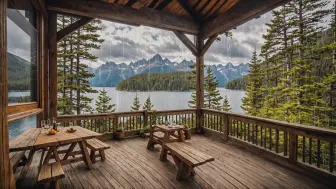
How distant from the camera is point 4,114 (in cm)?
151

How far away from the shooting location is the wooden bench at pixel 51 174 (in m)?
1.93

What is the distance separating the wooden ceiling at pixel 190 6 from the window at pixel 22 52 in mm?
1715

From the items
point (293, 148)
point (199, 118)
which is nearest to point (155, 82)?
point (199, 118)

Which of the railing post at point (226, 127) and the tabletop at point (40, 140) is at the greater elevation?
the tabletop at point (40, 140)

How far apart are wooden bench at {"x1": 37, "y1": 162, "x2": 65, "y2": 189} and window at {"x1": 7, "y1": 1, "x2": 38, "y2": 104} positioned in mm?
1259

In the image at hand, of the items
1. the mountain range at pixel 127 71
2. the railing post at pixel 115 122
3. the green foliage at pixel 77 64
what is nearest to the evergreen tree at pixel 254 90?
the mountain range at pixel 127 71

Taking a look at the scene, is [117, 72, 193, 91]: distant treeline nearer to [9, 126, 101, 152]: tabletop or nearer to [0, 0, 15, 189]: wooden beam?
[9, 126, 101, 152]: tabletop

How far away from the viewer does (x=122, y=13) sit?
13.4 ft

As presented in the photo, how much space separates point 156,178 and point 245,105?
15.4 meters

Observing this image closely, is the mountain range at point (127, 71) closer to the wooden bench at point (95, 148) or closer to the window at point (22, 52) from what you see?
the window at point (22, 52)

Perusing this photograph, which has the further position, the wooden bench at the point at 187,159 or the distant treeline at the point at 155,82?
the distant treeline at the point at 155,82

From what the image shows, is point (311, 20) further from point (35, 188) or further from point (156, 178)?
point (35, 188)

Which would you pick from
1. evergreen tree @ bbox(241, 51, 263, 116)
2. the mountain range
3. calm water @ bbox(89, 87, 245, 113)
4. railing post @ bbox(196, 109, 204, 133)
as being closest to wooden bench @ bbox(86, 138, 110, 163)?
railing post @ bbox(196, 109, 204, 133)

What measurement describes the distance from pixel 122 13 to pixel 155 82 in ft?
77.1
